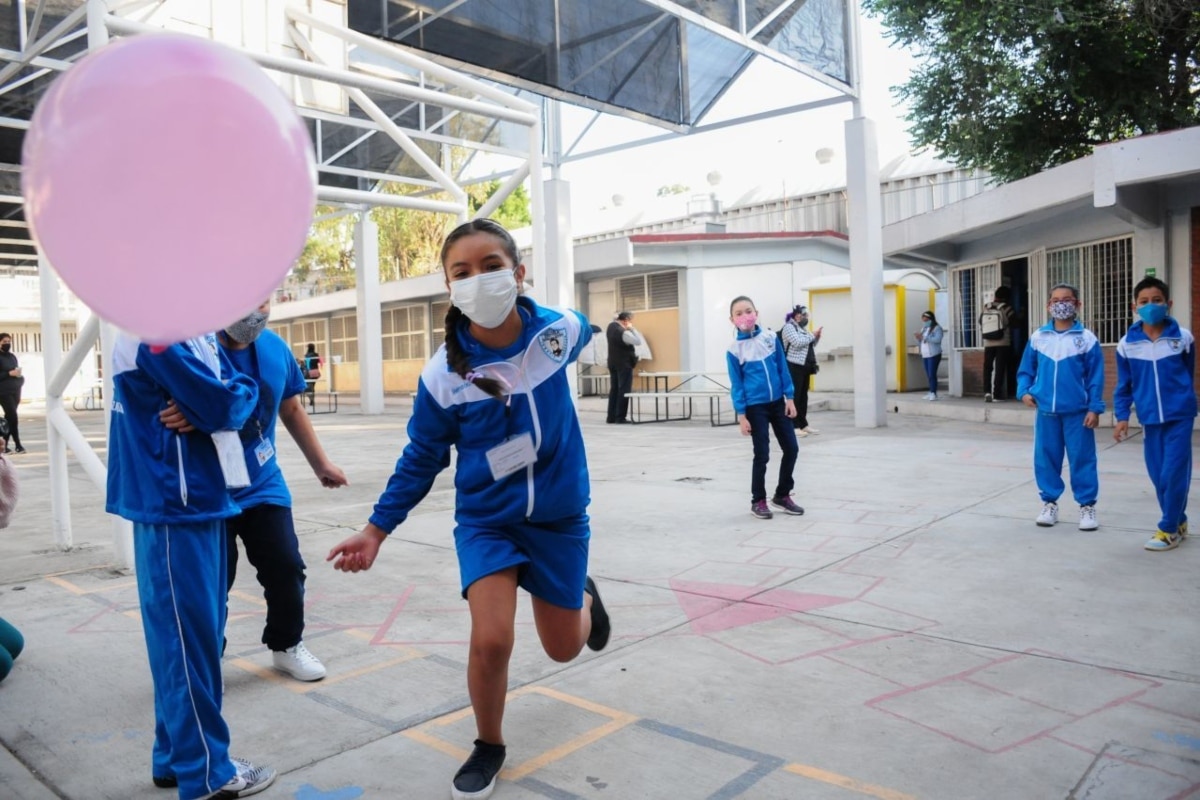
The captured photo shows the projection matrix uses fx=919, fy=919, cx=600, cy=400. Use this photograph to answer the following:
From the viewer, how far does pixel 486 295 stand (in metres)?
2.77

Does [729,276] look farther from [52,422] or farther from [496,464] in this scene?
[496,464]

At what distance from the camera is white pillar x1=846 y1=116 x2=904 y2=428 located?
13.6m

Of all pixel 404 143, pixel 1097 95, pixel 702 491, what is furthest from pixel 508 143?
pixel 1097 95

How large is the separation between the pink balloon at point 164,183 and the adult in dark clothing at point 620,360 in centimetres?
1365

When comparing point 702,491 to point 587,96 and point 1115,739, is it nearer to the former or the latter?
point 1115,739

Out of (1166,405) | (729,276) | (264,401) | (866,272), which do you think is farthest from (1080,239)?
(264,401)

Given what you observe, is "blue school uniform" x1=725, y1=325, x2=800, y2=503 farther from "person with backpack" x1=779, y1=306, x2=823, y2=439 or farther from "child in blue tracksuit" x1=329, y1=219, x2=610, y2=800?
"person with backpack" x1=779, y1=306, x2=823, y2=439

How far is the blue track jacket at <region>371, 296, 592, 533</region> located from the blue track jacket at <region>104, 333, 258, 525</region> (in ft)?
1.67

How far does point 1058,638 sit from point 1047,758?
128 cm

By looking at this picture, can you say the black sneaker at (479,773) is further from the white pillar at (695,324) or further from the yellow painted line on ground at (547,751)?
the white pillar at (695,324)

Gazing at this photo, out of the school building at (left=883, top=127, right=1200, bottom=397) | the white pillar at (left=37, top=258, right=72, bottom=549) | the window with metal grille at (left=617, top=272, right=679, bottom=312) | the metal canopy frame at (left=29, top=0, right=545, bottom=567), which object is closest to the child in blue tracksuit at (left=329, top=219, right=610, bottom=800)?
the metal canopy frame at (left=29, top=0, right=545, bottom=567)

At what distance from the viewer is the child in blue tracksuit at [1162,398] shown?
18.1 ft

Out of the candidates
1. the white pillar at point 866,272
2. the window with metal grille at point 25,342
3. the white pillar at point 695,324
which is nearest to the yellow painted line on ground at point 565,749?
the white pillar at point 866,272

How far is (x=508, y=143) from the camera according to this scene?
15.7m
